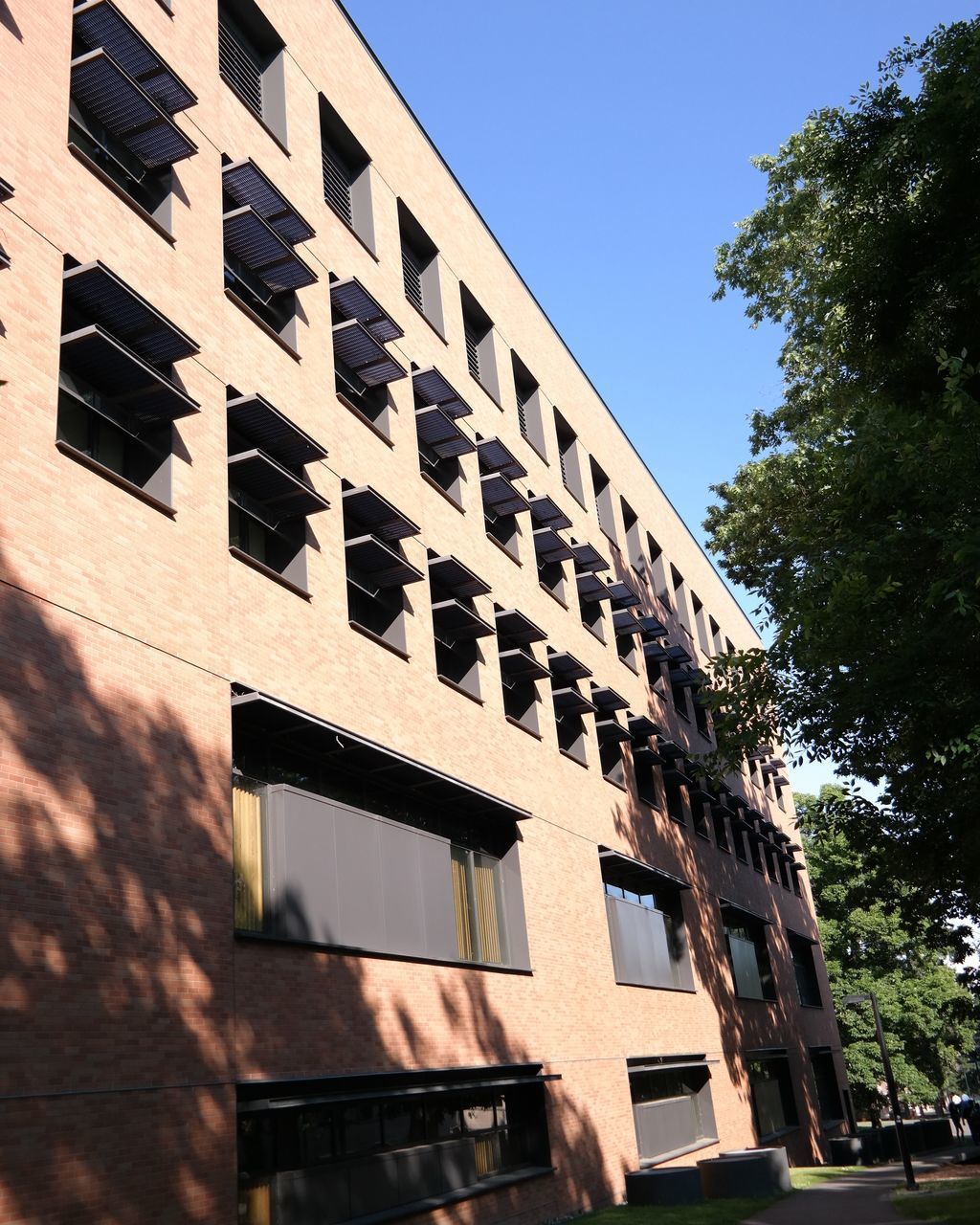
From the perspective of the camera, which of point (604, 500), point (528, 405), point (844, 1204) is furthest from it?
point (604, 500)

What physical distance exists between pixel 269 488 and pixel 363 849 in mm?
5089

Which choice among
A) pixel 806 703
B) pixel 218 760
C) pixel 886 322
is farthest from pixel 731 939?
pixel 218 760

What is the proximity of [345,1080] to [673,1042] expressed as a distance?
1412cm

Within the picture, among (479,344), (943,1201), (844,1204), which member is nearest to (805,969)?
(844,1204)

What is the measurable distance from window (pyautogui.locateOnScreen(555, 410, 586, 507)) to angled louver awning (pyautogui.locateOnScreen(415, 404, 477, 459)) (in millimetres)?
8613

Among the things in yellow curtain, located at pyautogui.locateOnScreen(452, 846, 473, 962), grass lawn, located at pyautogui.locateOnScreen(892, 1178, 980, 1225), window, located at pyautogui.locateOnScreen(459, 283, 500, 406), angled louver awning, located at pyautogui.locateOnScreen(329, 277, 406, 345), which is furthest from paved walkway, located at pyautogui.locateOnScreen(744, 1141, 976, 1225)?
window, located at pyautogui.locateOnScreen(459, 283, 500, 406)

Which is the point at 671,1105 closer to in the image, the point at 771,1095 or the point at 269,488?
the point at 771,1095

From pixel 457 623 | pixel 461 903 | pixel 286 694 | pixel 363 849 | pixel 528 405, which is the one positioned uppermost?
pixel 528 405

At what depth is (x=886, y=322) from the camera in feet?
53.5

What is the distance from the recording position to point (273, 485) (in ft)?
48.3

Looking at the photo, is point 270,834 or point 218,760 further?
point 270,834

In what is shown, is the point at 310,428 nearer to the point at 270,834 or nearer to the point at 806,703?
the point at 270,834

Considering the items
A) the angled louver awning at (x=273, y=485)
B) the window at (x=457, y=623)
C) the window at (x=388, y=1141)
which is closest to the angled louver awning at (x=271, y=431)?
the angled louver awning at (x=273, y=485)

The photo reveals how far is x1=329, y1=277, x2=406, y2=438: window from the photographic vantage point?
17.8 metres
